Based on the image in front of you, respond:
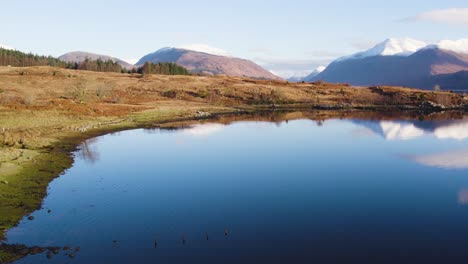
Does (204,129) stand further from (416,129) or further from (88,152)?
(416,129)

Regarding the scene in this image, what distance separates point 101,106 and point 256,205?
7807 cm

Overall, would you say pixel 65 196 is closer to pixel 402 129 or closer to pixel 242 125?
pixel 242 125

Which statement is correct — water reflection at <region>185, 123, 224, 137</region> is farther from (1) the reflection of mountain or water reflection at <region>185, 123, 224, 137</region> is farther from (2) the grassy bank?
(1) the reflection of mountain

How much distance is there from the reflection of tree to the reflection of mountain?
160 feet

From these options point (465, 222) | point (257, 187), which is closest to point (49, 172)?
point (257, 187)

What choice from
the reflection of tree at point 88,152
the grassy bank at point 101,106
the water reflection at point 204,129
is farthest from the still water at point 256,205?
the water reflection at point 204,129

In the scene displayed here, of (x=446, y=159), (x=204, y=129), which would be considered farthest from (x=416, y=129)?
(x=204, y=129)

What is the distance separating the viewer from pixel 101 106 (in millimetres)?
102125

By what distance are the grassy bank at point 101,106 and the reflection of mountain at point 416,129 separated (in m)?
17.2

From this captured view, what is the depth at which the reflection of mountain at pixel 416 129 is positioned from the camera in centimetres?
7525

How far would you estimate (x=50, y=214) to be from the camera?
30.4 metres

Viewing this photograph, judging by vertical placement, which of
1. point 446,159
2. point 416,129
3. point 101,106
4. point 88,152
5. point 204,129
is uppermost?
point 101,106

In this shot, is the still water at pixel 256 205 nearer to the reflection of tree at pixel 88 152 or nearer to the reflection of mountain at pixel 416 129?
the reflection of tree at pixel 88 152

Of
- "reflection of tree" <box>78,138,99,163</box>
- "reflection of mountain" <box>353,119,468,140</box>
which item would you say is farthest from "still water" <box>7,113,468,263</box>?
"reflection of mountain" <box>353,119,468,140</box>
